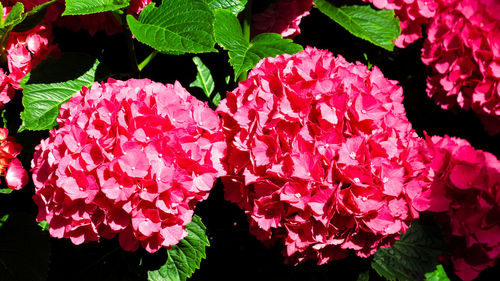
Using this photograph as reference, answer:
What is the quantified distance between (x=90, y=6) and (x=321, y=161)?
0.81m

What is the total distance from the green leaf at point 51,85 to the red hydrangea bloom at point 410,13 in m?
1.15

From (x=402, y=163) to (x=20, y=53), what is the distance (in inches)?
52.4

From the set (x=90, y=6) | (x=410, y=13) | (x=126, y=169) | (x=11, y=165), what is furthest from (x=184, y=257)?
(x=410, y=13)

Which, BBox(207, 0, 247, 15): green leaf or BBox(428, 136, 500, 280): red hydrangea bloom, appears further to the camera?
BBox(207, 0, 247, 15): green leaf

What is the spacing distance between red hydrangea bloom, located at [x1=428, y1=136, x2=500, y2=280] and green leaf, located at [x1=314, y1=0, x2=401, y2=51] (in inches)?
17.8

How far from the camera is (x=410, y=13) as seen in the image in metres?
1.87

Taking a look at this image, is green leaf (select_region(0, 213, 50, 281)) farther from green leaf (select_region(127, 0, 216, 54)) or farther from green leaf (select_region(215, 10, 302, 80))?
green leaf (select_region(215, 10, 302, 80))

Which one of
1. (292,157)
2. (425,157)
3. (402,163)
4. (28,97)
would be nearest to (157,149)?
(292,157)

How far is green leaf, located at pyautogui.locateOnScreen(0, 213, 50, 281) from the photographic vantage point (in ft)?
5.01

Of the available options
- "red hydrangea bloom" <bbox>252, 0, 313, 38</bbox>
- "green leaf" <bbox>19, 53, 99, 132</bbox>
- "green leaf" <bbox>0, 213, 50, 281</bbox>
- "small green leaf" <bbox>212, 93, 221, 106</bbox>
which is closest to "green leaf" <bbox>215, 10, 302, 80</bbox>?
"red hydrangea bloom" <bbox>252, 0, 313, 38</bbox>

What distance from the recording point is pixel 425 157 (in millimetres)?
1414

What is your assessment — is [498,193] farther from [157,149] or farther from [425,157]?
[157,149]

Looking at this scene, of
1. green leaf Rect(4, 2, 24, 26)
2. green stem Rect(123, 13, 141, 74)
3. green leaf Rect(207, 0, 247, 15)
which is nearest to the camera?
green leaf Rect(4, 2, 24, 26)

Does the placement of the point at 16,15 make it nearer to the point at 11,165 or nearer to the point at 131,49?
the point at 131,49
